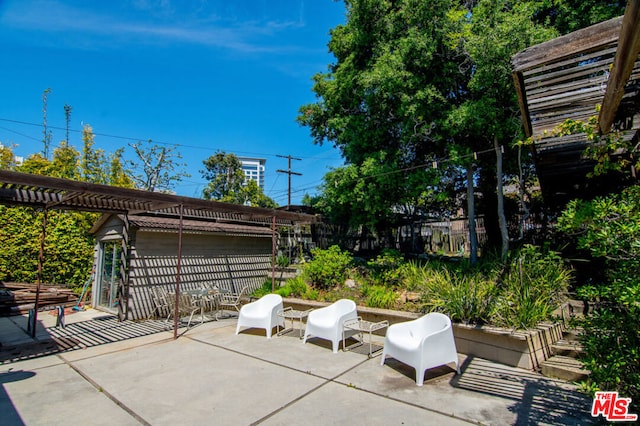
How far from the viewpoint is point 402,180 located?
8852mm

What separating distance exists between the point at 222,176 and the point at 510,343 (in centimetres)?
2617

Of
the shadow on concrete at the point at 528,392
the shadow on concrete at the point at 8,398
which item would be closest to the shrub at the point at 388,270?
the shadow on concrete at the point at 528,392

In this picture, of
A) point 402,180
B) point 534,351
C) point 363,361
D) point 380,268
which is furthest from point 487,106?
point 363,361

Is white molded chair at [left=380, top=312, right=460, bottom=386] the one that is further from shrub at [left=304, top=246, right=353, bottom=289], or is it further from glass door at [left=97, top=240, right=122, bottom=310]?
glass door at [left=97, top=240, right=122, bottom=310]

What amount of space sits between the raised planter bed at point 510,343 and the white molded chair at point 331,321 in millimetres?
1801

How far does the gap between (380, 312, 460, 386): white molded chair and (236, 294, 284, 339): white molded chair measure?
250 cm

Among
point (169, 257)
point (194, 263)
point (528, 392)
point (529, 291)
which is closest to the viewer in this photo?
point (528, 392)

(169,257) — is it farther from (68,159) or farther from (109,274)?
(68,159)

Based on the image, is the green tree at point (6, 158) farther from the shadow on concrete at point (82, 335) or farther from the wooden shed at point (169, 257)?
the shadow on concrete at point (82, 335)

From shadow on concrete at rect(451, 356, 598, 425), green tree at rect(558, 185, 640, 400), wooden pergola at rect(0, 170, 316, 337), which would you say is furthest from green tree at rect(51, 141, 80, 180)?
green tree at rect(558, 185, 640, 400)

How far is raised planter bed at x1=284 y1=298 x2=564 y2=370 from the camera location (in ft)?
14.5

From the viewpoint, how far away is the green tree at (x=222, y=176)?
1083 inches

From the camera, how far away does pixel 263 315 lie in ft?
21.1

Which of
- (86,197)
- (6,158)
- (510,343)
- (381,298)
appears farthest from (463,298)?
(6,158)
